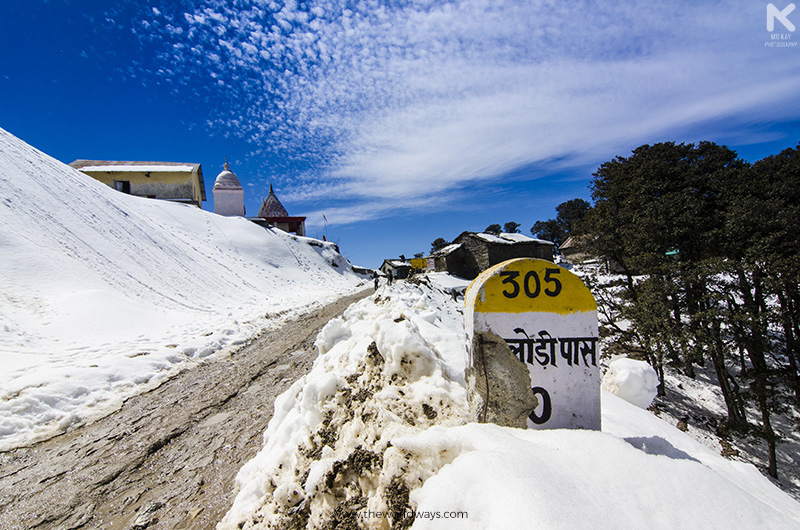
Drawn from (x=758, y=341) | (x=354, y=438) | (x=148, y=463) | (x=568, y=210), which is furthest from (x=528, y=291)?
(x=568, y=210)

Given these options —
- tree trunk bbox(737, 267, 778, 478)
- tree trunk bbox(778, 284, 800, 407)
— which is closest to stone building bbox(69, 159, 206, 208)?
tree trunk bbox(737, 267, 778, 478)

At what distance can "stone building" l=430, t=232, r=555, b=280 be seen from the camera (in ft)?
92.2

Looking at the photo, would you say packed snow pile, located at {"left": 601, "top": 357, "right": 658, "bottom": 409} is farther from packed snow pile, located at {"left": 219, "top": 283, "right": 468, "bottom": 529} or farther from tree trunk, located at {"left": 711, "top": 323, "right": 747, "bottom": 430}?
tree trunk, located at {"left": 711, "top": 323, "right": 747, "bottom": 430}

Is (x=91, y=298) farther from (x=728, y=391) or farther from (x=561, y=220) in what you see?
(x=561, y=220)

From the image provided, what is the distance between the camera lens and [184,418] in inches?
189

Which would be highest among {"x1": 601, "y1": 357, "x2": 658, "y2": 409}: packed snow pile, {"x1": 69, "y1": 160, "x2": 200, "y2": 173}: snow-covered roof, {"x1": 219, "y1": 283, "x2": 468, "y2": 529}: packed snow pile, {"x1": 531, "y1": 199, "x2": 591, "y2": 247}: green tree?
{"x1": 69, "y1": 160, "x2": 200, "y2": 173}: snow-covered roof

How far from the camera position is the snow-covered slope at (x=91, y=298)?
536 centimetres

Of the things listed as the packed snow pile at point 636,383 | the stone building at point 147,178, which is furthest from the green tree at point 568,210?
the packed snow pile at point 636,383

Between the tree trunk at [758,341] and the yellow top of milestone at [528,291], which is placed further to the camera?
the tree trunk at [758,341]

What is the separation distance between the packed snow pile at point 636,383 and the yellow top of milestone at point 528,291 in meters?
3.12

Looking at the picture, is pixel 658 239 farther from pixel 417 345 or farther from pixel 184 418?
pixel 184 418

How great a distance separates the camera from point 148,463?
12.4 feet

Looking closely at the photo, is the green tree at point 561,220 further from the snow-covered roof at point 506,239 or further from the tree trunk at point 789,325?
the tree trunk at point 789,325

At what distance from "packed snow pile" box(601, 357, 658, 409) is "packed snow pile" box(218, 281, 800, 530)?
113 cm
